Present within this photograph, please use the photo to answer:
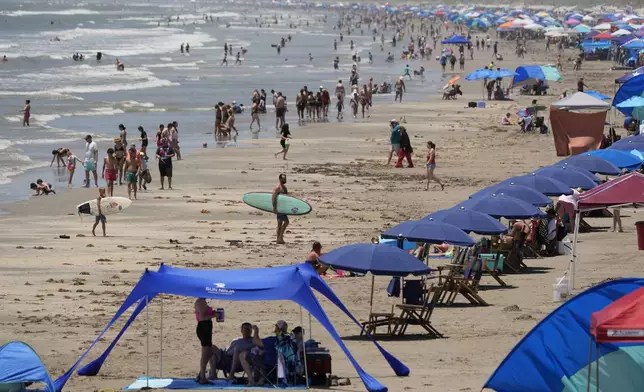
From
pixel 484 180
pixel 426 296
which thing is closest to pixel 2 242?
pixel 426 296

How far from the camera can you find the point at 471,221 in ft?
54.8

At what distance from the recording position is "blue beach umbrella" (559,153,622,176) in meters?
22.2

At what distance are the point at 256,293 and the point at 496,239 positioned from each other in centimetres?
733

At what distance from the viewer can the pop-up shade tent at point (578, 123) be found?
29.8 metres

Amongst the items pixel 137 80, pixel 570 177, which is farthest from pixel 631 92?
pixel 137 80

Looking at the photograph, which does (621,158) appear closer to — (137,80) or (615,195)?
(615,195)

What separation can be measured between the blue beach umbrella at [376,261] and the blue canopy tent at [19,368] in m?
4.09

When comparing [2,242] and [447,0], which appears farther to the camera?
[447,0]

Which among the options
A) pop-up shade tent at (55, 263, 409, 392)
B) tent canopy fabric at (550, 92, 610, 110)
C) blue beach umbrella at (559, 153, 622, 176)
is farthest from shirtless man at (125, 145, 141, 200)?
pop-up shade tent at (55, 263, 409, 392)

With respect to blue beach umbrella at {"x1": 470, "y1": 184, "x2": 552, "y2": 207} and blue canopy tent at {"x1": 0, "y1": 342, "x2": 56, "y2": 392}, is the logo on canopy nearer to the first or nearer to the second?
blue canopy tent at {"x1": 0, "y1": 342, "x2": 56, "y2": 392}

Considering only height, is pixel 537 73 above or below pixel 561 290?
above

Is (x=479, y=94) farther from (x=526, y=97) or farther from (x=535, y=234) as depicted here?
(x=535, y=234)

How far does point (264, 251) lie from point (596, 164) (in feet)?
22.3

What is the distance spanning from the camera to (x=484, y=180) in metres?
27.4
